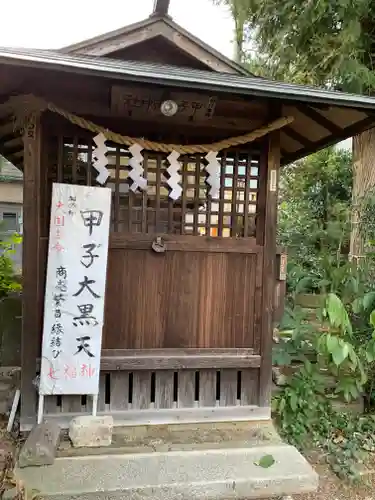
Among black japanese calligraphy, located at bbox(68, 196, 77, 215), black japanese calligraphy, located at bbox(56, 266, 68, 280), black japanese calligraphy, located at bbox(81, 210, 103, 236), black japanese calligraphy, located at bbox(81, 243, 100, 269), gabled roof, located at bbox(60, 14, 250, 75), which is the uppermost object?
gabled roof, located at bbox(60, 14, 250, 75)

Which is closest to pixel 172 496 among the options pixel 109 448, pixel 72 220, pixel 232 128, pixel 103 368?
pixel 109 448

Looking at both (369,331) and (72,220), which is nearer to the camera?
(72,220)

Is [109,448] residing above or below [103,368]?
below

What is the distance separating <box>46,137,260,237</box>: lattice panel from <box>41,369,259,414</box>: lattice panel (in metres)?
1.46

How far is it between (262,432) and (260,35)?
321 inches

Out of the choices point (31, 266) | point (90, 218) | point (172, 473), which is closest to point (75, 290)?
point (31, 266)

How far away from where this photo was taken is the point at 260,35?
8.99 m

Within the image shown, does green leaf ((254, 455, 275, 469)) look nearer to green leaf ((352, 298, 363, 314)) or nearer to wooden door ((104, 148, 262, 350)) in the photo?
wooden door ((104, 148, 262, 350))

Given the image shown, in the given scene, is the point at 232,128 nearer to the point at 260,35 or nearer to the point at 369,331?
the point at 369,331

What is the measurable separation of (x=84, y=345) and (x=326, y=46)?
730 centimetres

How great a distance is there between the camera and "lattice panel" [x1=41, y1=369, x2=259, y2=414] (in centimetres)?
409

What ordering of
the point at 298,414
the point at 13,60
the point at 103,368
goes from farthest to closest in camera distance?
the point at 298,414
the point at 103,368
the point at 13,60

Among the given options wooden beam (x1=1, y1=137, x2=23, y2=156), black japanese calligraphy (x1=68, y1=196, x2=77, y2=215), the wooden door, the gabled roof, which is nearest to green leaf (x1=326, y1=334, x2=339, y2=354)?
the wooden door

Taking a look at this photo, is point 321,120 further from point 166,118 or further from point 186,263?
point 186,263
